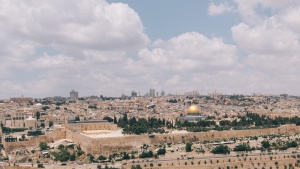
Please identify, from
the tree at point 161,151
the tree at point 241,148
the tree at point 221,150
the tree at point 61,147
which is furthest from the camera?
the tree at point 61,147

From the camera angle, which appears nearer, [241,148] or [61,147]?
[241,148]

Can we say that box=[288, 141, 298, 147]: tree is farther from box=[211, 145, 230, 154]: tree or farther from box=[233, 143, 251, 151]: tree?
box=[211, 145, 230, 154]: tree

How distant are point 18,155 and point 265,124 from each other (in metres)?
38.7

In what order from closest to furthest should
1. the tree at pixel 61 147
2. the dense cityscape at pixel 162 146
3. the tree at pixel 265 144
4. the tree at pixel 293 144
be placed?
the dense cityscape at pixel 162 146, the tree at pixel 265 144, the tree at pixel 293 144, the tree at pixel 61 147

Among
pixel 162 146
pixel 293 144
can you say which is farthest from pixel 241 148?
pixel 162 146

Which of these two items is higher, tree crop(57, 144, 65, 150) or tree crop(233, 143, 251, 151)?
tree crop(233, 143, 251, 151)

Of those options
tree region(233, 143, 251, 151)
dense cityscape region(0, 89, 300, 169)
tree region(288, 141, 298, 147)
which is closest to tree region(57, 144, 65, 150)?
dense cityscape region(0, 89, 300, 169)

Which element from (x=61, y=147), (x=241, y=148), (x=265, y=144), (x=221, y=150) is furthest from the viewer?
(x=61, y=147)

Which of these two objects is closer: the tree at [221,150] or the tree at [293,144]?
the tree at [221,150]

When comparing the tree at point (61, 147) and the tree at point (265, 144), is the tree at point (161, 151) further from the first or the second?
the tree at point (61, 147)

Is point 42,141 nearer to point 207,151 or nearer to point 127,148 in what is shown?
point 127,148

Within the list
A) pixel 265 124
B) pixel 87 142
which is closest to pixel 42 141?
pixel 87 142

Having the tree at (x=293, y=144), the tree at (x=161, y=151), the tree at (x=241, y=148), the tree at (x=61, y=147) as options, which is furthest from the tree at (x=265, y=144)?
the tree at (x=61, y=147)

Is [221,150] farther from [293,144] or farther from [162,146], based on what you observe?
[293,144]
